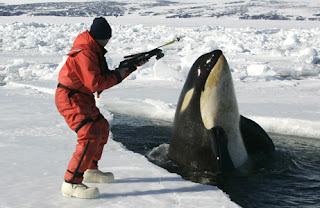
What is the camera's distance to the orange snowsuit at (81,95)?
2.93 m

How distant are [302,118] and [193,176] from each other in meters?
2.69

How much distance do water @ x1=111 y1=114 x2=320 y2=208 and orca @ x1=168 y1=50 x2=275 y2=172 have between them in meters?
0.17

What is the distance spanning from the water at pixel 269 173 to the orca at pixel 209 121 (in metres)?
0.17

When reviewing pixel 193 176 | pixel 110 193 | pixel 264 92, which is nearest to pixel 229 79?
pixel 193 176

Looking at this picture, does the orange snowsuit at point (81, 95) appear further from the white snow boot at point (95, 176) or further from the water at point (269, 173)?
the water at point (269, 173)

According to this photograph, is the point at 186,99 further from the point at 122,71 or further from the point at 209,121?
the point at 122,71

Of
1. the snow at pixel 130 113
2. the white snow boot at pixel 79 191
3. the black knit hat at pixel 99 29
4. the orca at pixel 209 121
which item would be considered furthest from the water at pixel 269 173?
the black knit hat at pixel 99 29

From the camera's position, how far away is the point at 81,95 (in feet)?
10.0

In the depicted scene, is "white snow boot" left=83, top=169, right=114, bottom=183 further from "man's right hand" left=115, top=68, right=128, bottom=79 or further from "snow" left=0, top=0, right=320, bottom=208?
"man's right hand" left=115, top=68, right=128, bottom=79

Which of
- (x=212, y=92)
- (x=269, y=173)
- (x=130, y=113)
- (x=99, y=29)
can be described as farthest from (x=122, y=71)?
(x=130, y=113)

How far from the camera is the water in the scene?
3.73 metres

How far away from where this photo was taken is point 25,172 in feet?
11.8

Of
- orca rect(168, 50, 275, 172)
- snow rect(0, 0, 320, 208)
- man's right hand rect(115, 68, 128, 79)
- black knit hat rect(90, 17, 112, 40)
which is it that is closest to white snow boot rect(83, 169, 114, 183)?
snow rect(0, 0, 320, 208)

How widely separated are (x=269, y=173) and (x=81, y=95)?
2355mm
